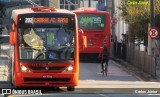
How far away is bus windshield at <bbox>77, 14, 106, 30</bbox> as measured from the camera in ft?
131

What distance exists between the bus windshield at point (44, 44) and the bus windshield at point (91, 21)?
19.6 meters

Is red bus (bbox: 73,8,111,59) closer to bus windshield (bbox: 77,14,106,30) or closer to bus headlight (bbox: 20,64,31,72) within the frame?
bus windshield (bbox: 77,14,106,30)

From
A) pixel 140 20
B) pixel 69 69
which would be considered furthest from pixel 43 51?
pixel 140 20

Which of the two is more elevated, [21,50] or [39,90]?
[21,50]

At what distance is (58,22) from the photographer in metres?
20.6

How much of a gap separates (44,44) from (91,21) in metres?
20.2

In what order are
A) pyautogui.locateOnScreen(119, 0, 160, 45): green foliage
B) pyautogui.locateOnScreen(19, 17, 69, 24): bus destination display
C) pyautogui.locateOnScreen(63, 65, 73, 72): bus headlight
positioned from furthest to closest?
1. pyautogui.locateOnScreen(119, 0, 160, 45): green foliage
2. pyautogui.locateOnScreen(19, 17, 69, 24): bus destination display
3. pyautogui.locateOnScreen(63, 65, 73, 72): bus headlight

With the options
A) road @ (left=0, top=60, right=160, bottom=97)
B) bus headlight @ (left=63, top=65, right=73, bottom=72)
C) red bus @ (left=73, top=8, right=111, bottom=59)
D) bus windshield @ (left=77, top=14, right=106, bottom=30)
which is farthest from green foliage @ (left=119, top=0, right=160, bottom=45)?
bus headlight @ (left=63, top=65, right=73, bottom=72)

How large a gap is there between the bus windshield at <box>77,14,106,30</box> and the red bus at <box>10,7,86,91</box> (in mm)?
19411

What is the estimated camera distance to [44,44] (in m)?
20.2

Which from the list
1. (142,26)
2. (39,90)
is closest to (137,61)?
(142,26)

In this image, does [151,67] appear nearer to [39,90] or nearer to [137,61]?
[137,61]

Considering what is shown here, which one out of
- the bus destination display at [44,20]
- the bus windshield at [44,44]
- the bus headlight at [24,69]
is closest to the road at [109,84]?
the bus headlight at [24,69]

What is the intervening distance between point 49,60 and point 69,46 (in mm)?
875
